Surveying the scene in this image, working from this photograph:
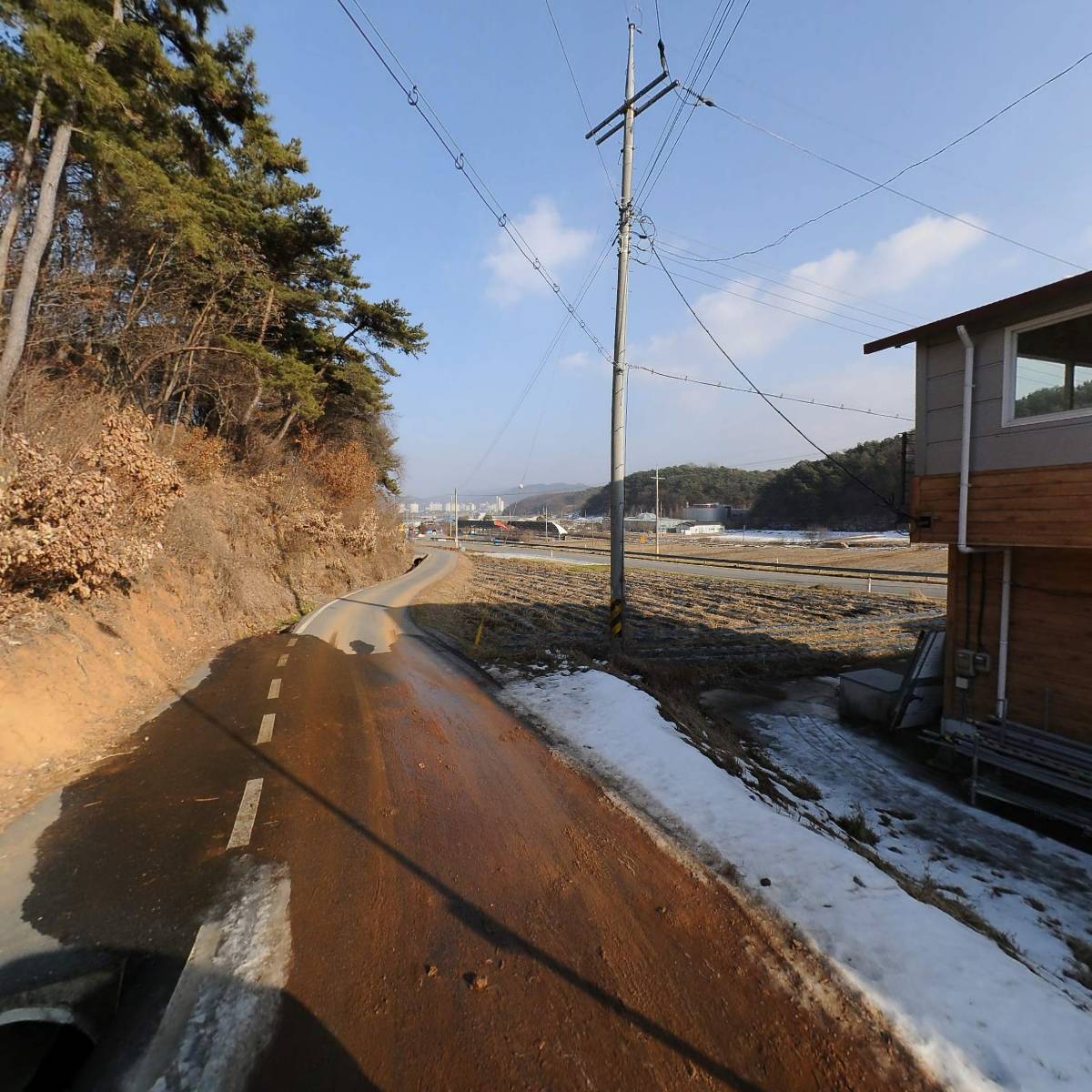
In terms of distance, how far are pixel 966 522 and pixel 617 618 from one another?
6080 mm

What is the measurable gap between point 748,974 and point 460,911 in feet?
6.45

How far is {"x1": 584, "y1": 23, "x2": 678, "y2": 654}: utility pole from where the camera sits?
35.8 ft

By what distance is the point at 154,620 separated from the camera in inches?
453

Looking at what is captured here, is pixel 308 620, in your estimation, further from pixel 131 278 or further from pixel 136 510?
pixel 131 278

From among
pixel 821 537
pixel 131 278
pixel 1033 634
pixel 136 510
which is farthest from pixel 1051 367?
pixel 821 537

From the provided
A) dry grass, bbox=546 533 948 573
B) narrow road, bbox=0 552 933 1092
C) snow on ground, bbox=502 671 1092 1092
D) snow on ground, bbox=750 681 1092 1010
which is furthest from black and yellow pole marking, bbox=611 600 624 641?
dry grass, bbox=546 533 948 573

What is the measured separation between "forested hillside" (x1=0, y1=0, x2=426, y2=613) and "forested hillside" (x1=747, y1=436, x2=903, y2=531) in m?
74.9

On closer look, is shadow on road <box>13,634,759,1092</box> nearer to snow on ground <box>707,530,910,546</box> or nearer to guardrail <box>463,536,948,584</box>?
guardrail <box>463,536,948,584</box>

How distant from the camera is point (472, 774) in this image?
240 inches

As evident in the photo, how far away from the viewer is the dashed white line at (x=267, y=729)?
23.4 feet

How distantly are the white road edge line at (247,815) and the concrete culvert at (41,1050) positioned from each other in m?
1.64

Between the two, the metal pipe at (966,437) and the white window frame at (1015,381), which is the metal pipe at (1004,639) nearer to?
the metal pipe at (966,437)

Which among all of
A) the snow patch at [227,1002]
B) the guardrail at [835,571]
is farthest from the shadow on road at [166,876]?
the guardrail at [835,571]

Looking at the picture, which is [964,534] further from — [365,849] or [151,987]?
[151,987]
